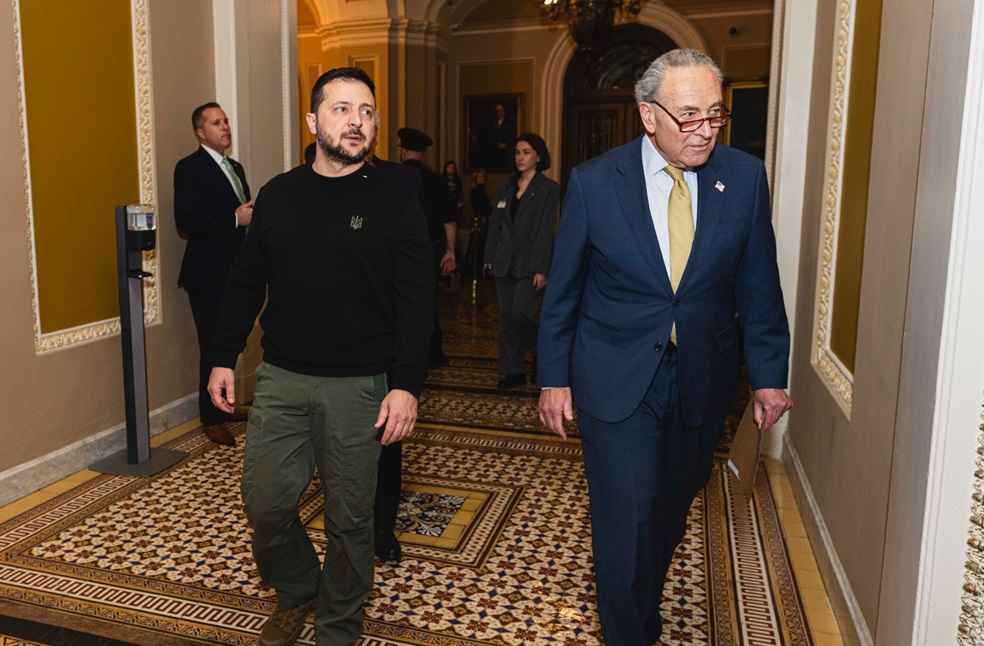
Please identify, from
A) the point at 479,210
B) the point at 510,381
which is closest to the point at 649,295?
the point at 510,381

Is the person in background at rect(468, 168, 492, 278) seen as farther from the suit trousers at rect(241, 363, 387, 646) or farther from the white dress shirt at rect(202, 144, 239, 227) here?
the suit trousers at rect(241, 363, 387, 646)

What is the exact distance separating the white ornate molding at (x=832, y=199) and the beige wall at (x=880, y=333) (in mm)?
323

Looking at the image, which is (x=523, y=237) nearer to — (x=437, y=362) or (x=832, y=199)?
(x=437, y=362)

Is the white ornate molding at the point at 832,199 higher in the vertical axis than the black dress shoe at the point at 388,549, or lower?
higher

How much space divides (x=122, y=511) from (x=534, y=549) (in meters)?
1.81

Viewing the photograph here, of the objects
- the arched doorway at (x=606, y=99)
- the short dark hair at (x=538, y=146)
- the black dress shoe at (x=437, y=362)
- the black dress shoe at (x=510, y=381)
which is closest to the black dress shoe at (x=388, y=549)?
the black dress shoe at (x=510, y=381)

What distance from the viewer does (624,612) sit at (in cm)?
219

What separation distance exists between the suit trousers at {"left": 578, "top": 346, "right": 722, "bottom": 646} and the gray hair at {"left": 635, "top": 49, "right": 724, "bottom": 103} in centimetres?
66

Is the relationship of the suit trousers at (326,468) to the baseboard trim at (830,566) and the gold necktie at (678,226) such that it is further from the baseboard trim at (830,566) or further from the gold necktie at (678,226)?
the baseboard trim at (830,566)

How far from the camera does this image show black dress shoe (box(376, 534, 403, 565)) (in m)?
3.11

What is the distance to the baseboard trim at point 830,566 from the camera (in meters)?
2.53

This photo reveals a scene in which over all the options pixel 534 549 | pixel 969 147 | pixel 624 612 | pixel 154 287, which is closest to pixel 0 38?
pixel 154 287

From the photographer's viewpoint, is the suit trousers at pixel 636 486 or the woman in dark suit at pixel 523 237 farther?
the woman in dark suit at pixel 523 237

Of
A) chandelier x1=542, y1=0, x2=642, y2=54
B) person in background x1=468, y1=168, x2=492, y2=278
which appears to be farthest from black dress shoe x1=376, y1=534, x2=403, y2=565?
person in background x1=468, y1=168, x2=492, y2=278
